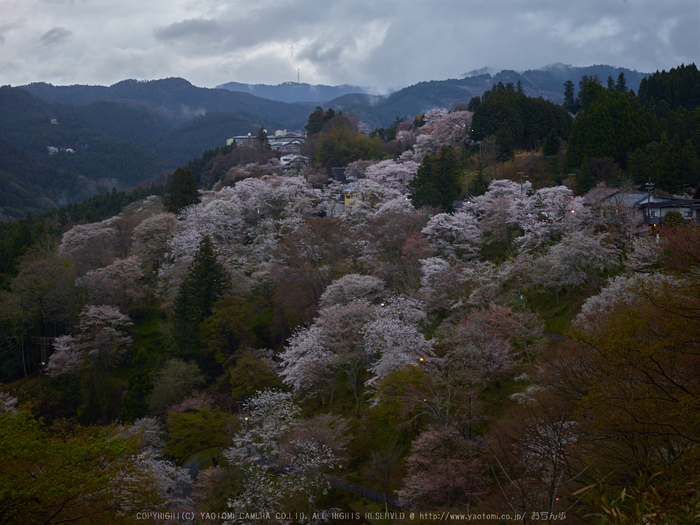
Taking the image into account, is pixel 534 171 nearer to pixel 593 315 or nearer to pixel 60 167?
pixel 593 315

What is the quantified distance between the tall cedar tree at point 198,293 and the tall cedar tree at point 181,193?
16097 mm

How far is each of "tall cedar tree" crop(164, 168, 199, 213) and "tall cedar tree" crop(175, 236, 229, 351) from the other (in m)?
16.1

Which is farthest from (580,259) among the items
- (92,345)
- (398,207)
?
(92,345)

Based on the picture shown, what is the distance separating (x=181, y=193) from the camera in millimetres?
48438

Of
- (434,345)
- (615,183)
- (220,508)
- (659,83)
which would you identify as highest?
(659,83)

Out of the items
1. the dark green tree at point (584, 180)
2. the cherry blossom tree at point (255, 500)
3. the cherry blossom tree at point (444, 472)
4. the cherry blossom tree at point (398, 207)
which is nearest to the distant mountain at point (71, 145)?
the cherry blossom tree at point (398, 207)

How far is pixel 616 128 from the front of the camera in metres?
35.3

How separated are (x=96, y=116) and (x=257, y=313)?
157863 mm

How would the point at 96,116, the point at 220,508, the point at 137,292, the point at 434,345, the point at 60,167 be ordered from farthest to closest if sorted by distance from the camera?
the point at 96,116 → the point at 60,167 → the point at 137,292 → the point at 434,345 → the point at 220,508

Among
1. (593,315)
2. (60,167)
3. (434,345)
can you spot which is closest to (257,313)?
(434,345)

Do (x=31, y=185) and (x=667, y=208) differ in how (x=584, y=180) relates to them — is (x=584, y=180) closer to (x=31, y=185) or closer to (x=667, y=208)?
(x=667, y=208)

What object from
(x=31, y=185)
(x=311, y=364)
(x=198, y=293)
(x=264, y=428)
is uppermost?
(x=31, y=185)

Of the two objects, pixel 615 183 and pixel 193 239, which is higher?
pixel 615 183

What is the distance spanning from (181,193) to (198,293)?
1940cm
